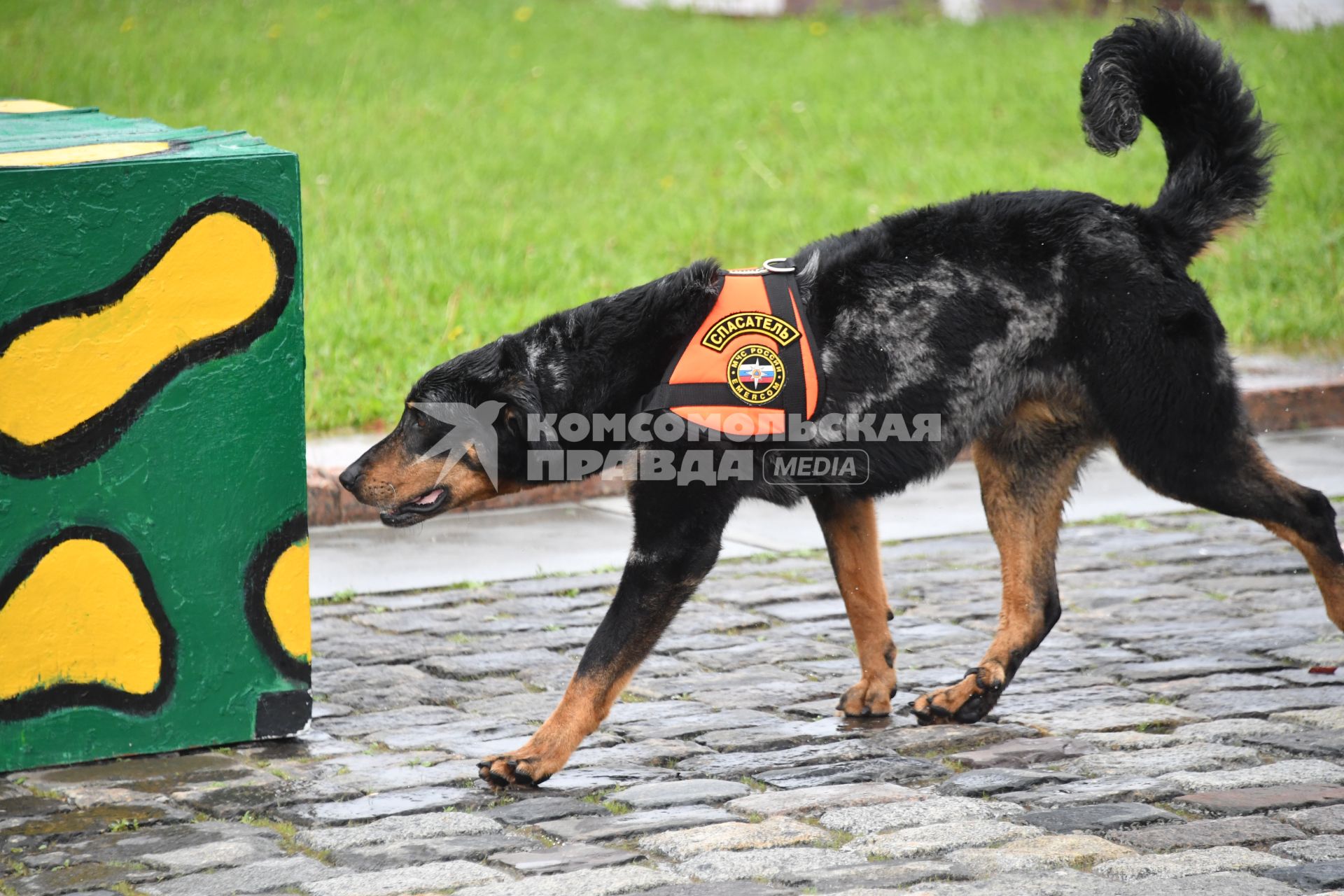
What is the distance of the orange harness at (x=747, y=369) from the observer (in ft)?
14.2

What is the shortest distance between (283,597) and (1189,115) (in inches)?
115

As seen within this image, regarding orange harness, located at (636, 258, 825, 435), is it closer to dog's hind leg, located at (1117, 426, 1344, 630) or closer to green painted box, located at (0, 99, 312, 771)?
dog's hind leg, located at (1117, 426, 1344, 630)

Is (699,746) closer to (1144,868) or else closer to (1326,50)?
(1144,868)

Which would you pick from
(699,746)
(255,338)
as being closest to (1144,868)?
(699,746)

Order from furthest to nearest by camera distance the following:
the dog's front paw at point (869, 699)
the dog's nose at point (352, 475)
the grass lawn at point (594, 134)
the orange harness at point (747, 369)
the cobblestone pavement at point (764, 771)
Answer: the grass lawn at point (594, 134)
the dog's front paw at point (869, 699)
the dog's nose at point (352, 475)
the orange harness at point (747, 369)
the cobblestone pavement at point (764, 771)

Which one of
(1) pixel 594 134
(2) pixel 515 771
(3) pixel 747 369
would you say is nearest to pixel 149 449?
(2) pixel 515 771

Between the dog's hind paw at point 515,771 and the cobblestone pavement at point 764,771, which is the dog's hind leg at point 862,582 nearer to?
the cobblestone pavement at point 764,771

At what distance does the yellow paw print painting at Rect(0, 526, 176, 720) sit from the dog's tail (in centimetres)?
295

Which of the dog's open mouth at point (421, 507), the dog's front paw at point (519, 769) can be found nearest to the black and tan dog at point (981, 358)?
the dog's open mouth at point (421, 507)

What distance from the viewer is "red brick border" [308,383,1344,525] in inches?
279

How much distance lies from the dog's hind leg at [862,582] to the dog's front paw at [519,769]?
39.4 inches

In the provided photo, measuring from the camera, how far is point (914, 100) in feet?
44.6

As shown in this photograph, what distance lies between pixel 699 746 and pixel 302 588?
118cm

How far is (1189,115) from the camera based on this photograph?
4.78m
